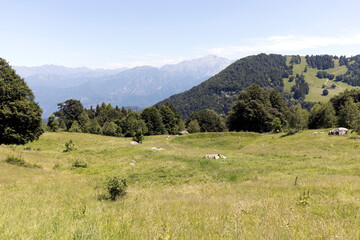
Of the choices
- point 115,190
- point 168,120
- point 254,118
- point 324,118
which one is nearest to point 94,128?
point 168,120

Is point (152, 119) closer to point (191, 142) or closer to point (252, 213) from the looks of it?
point (191, 142)

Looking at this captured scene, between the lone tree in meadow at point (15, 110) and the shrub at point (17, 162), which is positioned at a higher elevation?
the lone tree in meadow at point (15, 110)

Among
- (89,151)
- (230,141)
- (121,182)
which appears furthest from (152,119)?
(121,182)

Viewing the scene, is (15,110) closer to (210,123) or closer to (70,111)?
(70,111)

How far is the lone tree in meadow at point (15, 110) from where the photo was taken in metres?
30.2

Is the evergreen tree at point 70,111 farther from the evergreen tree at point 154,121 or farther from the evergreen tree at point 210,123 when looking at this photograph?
the evergreen tree at point 210,123

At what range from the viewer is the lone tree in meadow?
30.2m

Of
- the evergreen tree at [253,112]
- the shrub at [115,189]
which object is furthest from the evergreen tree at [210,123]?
the shrub at [115,189]

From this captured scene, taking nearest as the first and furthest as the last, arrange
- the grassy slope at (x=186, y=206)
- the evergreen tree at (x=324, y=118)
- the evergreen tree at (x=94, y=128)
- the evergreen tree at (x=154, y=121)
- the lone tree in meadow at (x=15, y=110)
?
the grassy slope at (x=186, y=206)
the lone tree in meadow at (x=15, y=110)
the evergreen tree at (x=324, y=118)
the evergreen tree at (x=94, y=128)
the evergreen tree at (x=154, y=121)

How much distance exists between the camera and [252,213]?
646 centimetres

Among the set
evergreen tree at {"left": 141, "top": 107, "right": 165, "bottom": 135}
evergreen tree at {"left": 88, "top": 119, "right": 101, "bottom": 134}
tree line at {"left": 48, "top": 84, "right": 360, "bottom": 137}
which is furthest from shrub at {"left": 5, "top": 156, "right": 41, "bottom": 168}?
evergreen tree at {"left": 88, "top": 119, "right": 101, "bottom": 134}

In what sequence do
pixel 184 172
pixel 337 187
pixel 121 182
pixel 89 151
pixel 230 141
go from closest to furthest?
pixel 337 187 → pixel 121 182 → pixel 184 172 → pixel 89 151 → pixel 230 141

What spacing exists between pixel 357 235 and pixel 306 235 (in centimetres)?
105

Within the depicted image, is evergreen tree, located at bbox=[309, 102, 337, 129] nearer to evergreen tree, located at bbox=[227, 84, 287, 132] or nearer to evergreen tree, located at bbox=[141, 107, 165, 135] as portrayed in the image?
evergreen tree, located at bbox=[227, 84, 287, 132]
